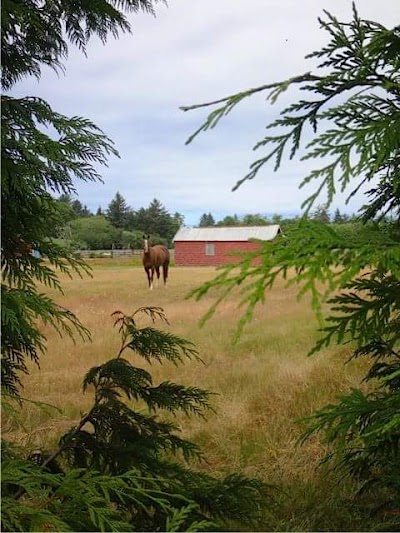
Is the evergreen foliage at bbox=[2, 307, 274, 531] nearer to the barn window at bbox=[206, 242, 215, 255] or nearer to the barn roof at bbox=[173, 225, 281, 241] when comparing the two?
the barn roof at bbox=[173, 225, 281, 241]

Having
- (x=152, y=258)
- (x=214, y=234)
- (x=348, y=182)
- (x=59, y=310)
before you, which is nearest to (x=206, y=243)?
(x=214, y=234)

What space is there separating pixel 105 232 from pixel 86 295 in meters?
2.60

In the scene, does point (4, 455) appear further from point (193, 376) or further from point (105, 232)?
point (105, 232)

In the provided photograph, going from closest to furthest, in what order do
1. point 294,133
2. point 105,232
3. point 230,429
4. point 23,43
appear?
1. point 294,133
2. point 23,43
3. point 230,429
4. point 105,232

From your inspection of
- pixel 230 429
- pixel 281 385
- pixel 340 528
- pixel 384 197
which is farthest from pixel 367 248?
pixel 281 385

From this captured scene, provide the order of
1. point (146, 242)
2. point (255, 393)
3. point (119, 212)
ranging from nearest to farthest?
point (255, 393), point (119, 212), point (146, 242)

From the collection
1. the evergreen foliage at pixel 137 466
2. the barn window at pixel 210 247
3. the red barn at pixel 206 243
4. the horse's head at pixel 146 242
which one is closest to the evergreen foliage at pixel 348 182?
the evergreen foliage at pixel 137 466

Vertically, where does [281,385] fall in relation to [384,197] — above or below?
below

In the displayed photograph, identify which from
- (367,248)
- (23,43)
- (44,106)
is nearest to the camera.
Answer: (367,248)

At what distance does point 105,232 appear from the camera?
5.68 meters

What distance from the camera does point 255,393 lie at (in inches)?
182

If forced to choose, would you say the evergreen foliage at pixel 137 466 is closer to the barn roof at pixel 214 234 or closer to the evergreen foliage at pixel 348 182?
the evergreen foliage at pixel 348 182

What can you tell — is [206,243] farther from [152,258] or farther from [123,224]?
[123,224]

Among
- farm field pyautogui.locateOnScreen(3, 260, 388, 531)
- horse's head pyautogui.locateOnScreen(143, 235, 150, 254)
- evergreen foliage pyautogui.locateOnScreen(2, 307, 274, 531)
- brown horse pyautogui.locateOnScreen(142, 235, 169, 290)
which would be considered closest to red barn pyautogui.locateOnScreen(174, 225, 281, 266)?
brown horse pyautogui.locateOnScreen(142, 235, 169, 290)
